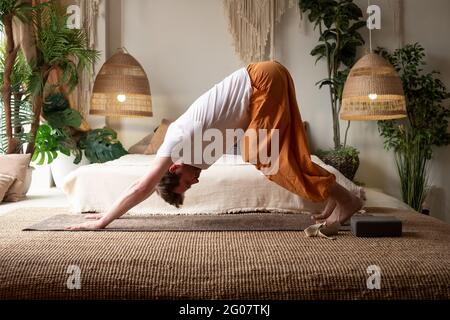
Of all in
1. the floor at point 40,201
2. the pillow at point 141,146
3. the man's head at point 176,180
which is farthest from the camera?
the pillow at point 141,146

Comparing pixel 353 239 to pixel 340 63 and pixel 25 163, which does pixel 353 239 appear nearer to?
pixel 25 163

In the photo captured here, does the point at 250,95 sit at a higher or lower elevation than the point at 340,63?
lower

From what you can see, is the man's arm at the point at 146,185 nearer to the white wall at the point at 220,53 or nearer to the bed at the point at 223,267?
the bed at the point at 223,267

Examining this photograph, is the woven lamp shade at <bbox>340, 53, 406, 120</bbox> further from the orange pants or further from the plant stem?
the plant stem

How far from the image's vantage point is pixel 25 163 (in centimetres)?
316

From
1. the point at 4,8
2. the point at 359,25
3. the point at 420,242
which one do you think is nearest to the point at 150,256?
the point at 420,242

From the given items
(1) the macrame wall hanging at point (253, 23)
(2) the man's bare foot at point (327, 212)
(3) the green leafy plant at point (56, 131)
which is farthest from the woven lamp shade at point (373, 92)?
(3) the green leafy plant at point (56, 131)

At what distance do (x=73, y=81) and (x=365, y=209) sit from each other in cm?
221

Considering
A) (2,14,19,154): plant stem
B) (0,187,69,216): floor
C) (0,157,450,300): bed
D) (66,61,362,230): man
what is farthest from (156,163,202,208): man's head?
(2,14,19,154): plant stem

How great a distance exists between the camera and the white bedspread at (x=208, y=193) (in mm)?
2531

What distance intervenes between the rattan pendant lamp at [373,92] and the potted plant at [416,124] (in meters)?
0.29

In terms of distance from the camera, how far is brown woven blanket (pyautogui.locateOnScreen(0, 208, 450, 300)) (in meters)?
1.41

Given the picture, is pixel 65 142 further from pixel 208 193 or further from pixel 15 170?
pixel 208 193

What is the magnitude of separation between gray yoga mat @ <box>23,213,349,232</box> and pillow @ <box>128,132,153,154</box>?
1.54 m
